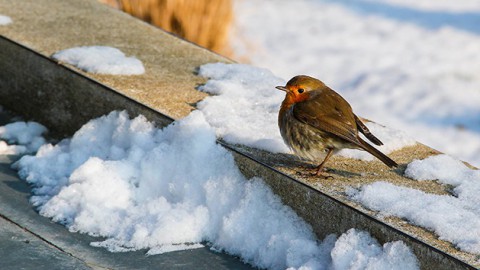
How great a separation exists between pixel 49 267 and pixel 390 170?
1425mm

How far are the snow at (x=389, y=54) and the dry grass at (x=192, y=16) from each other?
45cm

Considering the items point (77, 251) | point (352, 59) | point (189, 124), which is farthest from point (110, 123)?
point (352, 59)

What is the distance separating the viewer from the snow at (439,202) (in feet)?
10.9

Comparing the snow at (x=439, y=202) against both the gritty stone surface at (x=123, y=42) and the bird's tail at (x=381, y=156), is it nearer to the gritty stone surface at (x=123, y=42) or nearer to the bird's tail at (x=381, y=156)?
the bird's tail at (x=381, y=156)

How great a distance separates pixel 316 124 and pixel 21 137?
63.1 inches

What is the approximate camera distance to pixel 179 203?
3830mm

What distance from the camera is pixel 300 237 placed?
359cm

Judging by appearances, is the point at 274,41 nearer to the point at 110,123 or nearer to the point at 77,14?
the point at 77,14

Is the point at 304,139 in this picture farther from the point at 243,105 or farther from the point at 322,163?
the point at 243,105

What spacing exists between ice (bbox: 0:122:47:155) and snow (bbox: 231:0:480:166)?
2438 millimetres

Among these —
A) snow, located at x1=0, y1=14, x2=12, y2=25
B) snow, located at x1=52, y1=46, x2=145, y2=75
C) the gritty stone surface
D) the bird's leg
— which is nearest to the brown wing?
the bird's leg

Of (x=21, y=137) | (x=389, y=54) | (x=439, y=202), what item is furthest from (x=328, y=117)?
(x=389, y=54)

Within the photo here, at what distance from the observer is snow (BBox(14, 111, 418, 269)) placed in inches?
139

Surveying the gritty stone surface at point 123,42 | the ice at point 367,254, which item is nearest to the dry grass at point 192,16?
the gritty stone surface at point 123,42
